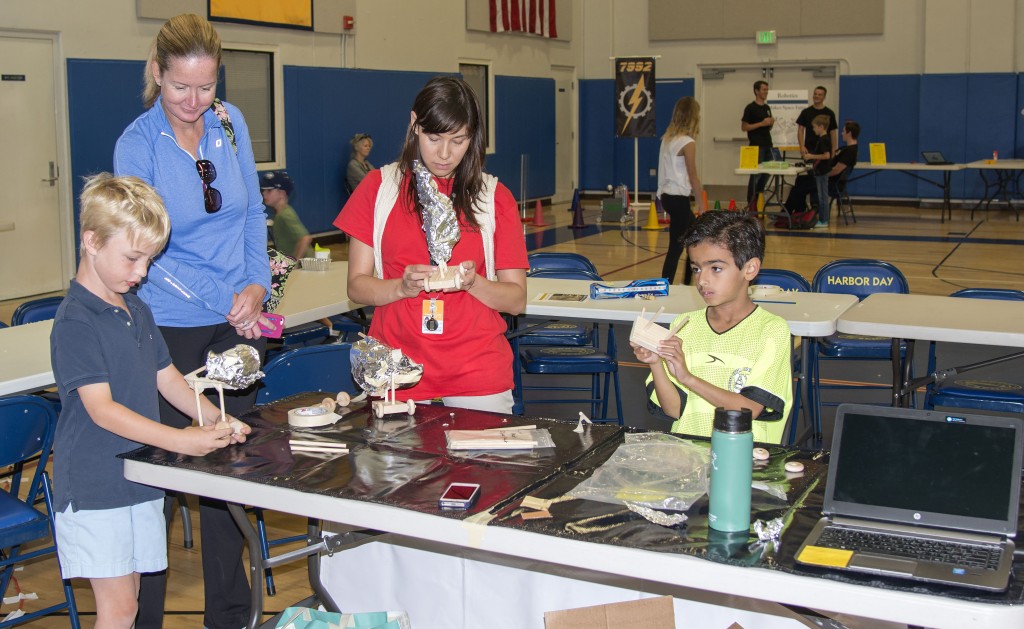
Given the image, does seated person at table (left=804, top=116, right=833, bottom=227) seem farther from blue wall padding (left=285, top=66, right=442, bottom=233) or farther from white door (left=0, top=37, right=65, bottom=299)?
white door (left=0, top=37, right=65, bottom=299)

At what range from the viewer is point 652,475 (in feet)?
7.09

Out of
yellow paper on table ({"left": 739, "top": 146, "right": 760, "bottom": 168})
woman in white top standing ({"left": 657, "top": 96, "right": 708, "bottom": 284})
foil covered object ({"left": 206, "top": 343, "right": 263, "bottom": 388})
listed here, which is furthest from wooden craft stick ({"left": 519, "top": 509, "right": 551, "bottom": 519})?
yellow paper on table ({"left": 739, "top": 146, "right": 760, "bottom": 168})

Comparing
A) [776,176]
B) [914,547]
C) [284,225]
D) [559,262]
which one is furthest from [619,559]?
[776,176]

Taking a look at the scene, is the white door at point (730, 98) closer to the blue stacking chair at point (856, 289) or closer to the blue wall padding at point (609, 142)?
the blue wall padding at point (609, 142)

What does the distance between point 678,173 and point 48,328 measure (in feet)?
19.3

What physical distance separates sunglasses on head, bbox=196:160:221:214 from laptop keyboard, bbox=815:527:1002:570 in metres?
1.74

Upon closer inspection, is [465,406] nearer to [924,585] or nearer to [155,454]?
[155,454]

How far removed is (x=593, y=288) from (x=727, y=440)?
3.06 metres

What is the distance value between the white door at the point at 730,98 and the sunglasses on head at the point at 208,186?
15.9 m

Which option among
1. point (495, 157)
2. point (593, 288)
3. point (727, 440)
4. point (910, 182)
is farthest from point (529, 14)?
point (727, 440)

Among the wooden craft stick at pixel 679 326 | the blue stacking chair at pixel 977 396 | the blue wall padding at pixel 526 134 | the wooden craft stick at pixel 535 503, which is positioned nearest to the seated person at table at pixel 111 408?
the wooden craft stick at pixel 535 503

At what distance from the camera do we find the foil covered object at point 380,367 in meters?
2.59

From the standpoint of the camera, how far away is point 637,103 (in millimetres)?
14203

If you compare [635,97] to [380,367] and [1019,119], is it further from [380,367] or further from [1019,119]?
[380,367]
